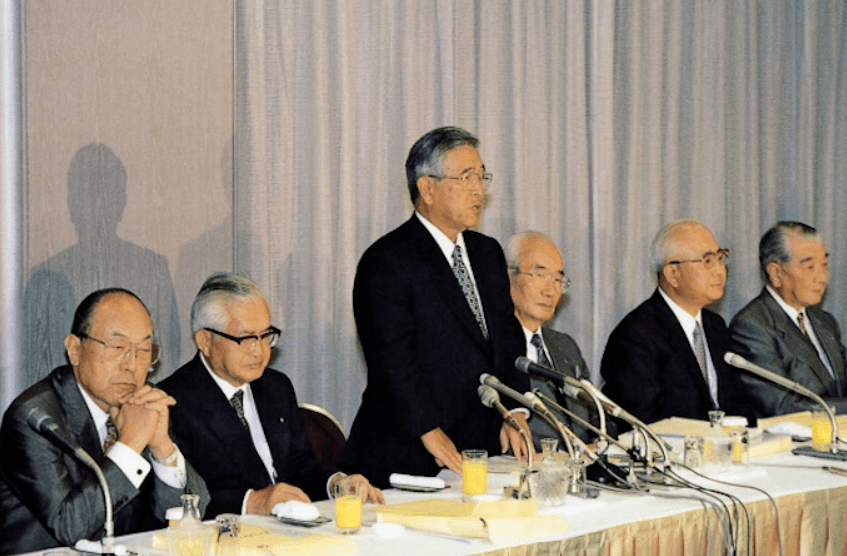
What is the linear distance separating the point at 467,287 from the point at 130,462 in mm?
1595

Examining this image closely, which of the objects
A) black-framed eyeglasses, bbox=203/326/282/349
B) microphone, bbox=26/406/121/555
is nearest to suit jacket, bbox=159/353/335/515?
black-framed eyeglasses, bbox=203/326/282/349

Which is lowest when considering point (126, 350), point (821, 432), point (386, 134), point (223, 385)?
point (821, 432)

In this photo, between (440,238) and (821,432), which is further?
(440,238)

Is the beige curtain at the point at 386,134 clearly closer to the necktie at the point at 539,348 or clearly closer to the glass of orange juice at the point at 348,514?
the necktie at the point at 539,348

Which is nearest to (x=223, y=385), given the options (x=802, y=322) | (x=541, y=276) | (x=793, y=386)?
(x=541, y=276)

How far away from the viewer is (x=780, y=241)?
5.79m

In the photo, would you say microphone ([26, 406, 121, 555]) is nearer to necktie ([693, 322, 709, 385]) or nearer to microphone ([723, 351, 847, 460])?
microphone ([723, 351, 847, 460])

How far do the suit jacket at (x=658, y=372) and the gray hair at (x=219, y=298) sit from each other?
1695 millimetres

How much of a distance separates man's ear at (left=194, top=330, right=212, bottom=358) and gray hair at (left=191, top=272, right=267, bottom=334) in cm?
2

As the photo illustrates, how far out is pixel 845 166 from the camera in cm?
778

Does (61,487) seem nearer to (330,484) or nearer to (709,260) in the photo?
(330,484)

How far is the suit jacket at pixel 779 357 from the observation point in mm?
5340

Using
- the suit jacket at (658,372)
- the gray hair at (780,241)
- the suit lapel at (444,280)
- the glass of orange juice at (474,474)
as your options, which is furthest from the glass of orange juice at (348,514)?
the gray hair at (780,241)

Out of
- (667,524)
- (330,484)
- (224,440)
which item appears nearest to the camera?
(667,524)
